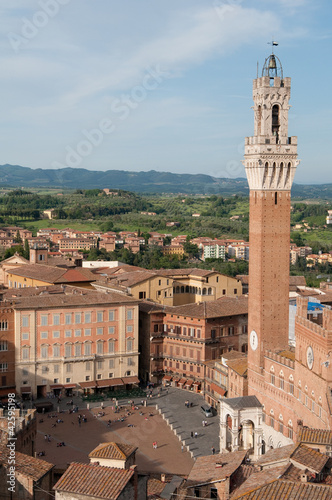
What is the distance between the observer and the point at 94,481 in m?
17.7

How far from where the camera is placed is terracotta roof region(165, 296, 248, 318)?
2080 inches

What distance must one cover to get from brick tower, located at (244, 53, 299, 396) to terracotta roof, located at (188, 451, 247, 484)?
17.5 meters

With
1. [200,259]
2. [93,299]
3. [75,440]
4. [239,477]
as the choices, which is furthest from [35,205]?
[239,477]

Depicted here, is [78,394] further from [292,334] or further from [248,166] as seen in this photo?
[248,166]

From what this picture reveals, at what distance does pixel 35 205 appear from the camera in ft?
627

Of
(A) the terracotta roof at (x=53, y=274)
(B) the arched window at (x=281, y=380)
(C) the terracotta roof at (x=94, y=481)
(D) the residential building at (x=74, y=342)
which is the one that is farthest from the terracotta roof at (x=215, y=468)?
(A) the terracotta roof at (x=53, y=274)

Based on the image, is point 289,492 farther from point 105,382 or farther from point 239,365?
point 105,382

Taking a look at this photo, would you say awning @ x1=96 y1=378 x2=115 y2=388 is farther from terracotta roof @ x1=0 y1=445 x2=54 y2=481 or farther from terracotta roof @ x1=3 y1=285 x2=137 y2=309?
terracotta roof @ x1=0 y1=445 x2=54 y2=481

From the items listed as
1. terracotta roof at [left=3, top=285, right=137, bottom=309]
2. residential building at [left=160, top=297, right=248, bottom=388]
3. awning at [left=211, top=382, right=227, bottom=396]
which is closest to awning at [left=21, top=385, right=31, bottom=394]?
terracotta roof at [left=3, top=285, right=137, bottom=309]

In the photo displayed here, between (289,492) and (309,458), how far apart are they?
13.4ft

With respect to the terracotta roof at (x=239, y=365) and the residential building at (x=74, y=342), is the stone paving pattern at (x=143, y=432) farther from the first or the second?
the terracotta roof at (x=239, y=365)

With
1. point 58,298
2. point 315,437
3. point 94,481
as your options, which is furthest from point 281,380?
point 94,481

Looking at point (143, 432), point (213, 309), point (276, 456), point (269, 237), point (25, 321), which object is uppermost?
Result: point (269, 237)

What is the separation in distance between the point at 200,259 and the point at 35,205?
265ft
